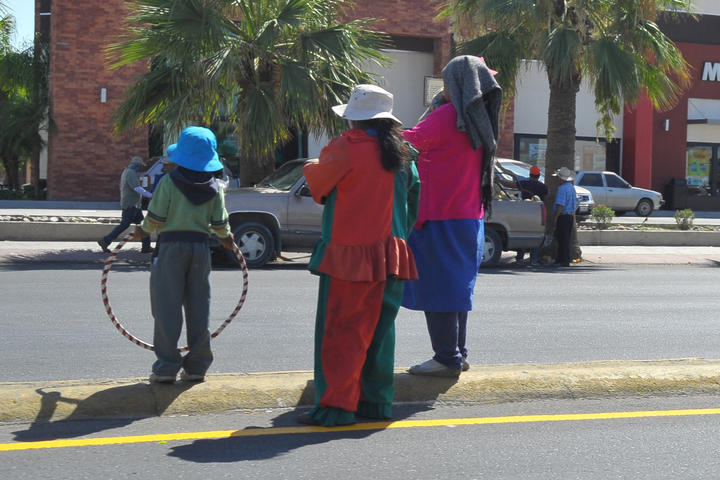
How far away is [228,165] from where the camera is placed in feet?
101

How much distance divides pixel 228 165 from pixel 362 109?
84.0ft

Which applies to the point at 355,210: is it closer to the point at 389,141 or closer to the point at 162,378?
the point at 389,141

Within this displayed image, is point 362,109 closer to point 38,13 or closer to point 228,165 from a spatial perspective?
point 228,165

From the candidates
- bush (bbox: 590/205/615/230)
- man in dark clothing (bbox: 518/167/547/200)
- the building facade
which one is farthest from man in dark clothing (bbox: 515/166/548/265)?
the building facade

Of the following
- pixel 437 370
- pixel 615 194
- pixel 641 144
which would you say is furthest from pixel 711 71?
pixel 437 370

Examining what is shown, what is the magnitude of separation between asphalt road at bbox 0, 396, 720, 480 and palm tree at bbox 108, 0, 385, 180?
1113cm

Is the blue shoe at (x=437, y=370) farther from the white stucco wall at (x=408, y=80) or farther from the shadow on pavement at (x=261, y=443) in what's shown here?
the white stucco wall at (x=408, y=80)

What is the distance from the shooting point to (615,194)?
32.0m

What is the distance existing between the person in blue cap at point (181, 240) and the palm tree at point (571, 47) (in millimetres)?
12530

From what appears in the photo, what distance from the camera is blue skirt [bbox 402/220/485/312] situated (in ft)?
19.5

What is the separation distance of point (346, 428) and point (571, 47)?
1328 centimetres

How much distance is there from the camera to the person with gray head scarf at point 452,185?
5.86m

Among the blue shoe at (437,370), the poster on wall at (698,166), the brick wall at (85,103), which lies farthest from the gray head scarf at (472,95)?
the poster on wall at (698,166)

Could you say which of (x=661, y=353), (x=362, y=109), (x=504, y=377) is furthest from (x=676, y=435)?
(x=661, y=353)
